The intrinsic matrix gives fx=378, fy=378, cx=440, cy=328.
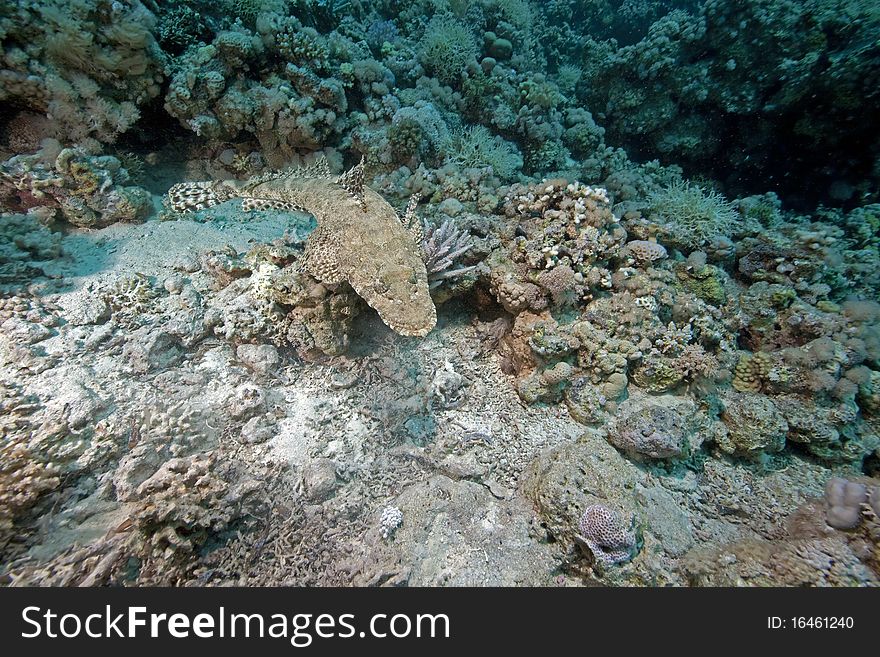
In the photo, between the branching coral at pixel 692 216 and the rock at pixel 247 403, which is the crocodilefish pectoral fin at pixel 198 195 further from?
the branching coral at pixel 692 216

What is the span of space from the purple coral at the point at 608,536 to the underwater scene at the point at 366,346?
0.02 metres

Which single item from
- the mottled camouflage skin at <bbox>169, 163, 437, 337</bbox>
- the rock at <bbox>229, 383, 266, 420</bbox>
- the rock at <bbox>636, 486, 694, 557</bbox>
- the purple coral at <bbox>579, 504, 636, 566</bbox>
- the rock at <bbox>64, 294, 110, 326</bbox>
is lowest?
the rock at <bbox>636, 486, 694, 557</bbox>

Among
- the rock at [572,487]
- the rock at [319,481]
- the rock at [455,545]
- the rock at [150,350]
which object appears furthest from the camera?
the rock at [150,350]

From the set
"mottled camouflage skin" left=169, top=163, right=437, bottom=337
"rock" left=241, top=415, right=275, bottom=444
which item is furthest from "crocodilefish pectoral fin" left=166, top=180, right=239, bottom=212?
"rock" left=241, top=415, right=275, bottom=444

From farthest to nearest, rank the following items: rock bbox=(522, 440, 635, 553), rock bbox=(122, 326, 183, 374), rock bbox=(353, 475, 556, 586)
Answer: rock bbox=(122, 326, 183, 374) < rock bbox=(522, 440, 635, 553) < rock bbox=(353, 475, 556, 586)

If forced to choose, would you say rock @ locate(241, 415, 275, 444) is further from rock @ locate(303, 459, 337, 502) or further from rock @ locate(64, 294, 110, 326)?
rock @ locate(64, 294, 110, 326)

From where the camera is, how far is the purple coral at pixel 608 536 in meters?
3.14

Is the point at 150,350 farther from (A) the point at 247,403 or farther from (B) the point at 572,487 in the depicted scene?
(B) the point at 572,487

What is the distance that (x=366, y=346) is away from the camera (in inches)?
180

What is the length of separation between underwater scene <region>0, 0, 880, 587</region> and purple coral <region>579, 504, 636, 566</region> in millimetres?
24

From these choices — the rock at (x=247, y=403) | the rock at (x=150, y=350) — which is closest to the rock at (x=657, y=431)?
the rock at (x=247, y=403)

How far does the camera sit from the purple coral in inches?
124

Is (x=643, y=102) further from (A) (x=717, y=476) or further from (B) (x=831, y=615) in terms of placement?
(B) (x=831, y=615)

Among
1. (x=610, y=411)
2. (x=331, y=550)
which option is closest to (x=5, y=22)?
(x=331, y=550)
